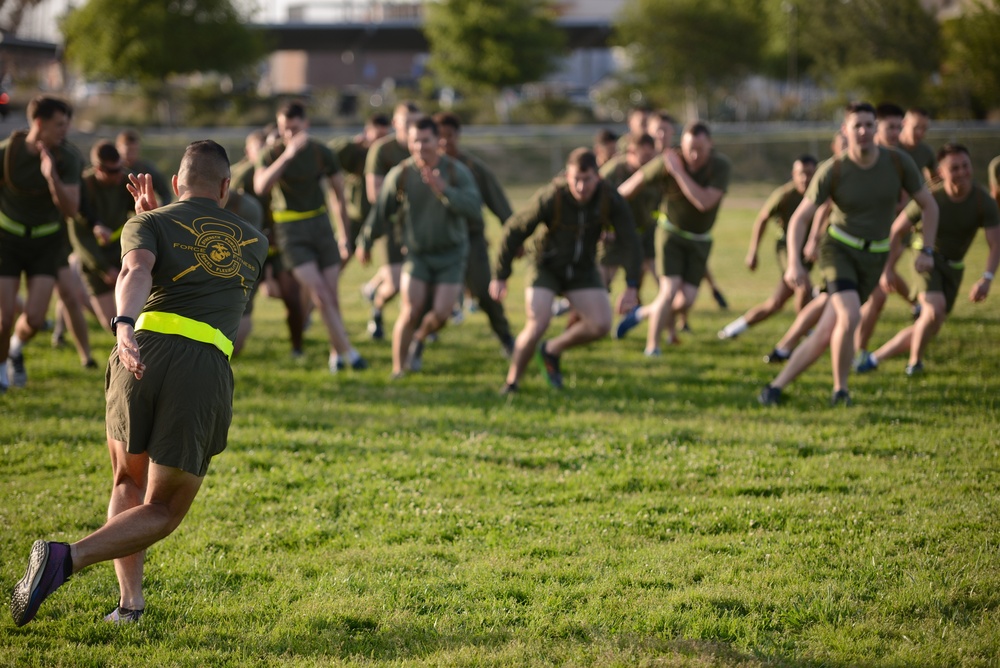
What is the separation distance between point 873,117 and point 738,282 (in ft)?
28.9

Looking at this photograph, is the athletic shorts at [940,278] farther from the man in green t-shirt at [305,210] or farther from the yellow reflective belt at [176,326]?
the yellow reflective belt at [176,326]

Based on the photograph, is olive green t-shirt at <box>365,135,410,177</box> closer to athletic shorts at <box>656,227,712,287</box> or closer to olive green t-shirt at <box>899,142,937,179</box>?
athletic shorts at <box>656,227,712,287</box>

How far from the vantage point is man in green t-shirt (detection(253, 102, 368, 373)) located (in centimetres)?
992

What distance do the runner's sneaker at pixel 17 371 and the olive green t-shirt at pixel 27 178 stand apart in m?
1.50

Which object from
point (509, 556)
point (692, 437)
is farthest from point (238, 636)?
point (692, 437)

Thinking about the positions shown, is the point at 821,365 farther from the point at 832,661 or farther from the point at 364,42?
the point at 364,42

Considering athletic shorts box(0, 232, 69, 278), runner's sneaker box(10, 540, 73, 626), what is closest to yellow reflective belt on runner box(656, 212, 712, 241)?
athletic shorts box(0, 232, 69, 278)

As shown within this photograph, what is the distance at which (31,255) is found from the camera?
909cm

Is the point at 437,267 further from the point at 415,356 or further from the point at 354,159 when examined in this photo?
the point at 354,159

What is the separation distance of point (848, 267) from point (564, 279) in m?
2.35

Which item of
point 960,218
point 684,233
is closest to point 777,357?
point 684,233

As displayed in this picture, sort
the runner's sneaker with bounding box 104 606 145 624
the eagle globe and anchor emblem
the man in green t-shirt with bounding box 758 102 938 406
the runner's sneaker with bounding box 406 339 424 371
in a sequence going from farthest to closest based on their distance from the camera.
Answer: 1. the runner's sneaker with bounding box 406 339 424 371
2. the man in green t-shirt with bounding box 758 102 938 406
3. the runner's sneaker with bounding box 104 606 145 624
4. the eagle globe and anchor emblem

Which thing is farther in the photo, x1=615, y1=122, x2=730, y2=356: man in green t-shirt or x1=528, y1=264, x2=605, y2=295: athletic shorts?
x1=615, y1=122, x2=730, y2=356: man in green t-shirt

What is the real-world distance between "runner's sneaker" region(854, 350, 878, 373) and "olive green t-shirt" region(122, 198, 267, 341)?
6838 mm
